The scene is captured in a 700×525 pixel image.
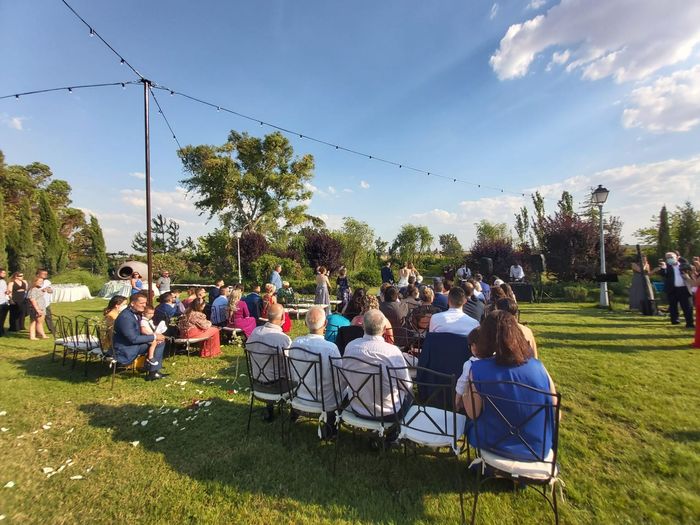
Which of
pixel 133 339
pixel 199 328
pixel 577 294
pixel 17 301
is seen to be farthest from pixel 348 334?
pixel 577 294

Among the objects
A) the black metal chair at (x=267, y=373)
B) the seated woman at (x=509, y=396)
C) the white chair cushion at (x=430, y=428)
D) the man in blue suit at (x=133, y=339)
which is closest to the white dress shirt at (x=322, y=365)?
the black metal chair at (x=267, y=373)

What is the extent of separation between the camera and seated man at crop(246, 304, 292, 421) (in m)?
3.29

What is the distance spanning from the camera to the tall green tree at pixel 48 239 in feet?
75.2

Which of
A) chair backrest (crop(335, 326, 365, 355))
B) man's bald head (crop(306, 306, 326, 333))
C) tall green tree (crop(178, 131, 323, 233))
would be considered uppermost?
tall green tree (crop(178, 131, 323, 233))

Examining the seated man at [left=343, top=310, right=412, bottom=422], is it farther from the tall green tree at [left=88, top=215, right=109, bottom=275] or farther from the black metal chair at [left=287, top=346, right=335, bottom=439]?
the tall green tree at [left=88, top=215, right=109, bottom=275]

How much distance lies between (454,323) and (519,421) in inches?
61.2

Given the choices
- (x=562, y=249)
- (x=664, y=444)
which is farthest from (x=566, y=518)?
(x=562, y=249)

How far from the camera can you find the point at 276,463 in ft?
9.37

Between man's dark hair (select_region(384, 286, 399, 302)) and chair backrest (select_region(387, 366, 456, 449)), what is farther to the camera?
man's dark hair (select_region(384, 286, 399, 302))

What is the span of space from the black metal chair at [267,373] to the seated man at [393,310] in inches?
76.5

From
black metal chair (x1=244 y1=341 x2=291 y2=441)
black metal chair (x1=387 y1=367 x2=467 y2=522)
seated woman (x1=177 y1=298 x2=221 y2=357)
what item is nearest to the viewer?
black metal chair (x1=387 y1=367 x2=467 y2=522)

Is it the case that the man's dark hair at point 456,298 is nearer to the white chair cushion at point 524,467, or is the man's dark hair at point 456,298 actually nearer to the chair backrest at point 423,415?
the chair backrest at point 423,415

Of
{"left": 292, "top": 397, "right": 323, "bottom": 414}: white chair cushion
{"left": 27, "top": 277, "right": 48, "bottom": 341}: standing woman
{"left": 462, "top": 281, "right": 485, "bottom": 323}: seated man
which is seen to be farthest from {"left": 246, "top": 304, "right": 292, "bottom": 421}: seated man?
{"left": 27, "top": 277, "right": 48, "bottom": 341}: standing woman

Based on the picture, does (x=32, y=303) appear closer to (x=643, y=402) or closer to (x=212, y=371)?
(x=212, y=371)
